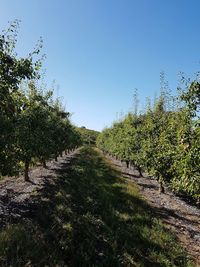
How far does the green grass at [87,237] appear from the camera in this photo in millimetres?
10609

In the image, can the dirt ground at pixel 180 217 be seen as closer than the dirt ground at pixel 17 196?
Yes

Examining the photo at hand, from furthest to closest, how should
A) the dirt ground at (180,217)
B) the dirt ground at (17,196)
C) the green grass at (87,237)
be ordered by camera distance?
the dirt ground at (17,196) < the dirt ground at (180,217) < the green grass at (87,237)

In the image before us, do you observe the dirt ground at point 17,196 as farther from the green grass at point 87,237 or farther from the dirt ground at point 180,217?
the dirt ground at point 180,217

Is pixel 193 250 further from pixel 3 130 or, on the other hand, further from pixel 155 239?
pixel 3 130

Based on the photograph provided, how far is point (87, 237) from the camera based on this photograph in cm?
1361

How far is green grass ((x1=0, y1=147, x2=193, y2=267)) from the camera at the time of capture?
34.8 feet

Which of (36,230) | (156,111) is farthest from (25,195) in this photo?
(156,111)

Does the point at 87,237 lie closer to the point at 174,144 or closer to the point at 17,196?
the point at 17,196

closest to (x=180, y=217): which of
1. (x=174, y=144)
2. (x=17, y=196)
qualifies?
(x=174, y=144)

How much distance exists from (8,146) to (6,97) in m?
2.39

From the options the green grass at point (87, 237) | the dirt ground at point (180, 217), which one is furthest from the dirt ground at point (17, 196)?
the dirt ground at point (180, 217)

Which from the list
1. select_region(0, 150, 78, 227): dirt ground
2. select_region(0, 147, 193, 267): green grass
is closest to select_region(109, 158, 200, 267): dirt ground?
select_region(0, 147, 193, 267): green grass

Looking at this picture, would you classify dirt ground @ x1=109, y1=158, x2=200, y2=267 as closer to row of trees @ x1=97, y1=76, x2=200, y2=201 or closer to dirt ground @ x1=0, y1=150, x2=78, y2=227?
row of trees @ x1=97, y1=76, x2=200, y2=201

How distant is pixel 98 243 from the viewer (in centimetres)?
1314
